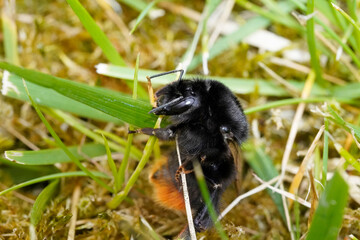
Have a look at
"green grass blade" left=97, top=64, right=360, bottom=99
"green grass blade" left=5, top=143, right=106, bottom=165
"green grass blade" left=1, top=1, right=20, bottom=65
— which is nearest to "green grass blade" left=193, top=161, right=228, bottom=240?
"green grass blade" left=5, top=143, right=106, bottom=165

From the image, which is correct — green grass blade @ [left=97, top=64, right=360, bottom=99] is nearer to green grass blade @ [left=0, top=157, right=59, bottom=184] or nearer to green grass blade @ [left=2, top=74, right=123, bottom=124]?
green grass blade @ [left=2, top=74, right=123, bottom=124]

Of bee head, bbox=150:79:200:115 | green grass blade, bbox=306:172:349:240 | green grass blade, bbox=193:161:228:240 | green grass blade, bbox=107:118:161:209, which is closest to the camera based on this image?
green grass blade, bbox=306:172:349:240

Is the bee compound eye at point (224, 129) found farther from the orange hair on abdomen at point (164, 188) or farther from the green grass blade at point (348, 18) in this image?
the green grass blade at point (348, 18)

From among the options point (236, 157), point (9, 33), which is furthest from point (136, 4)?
point (236, 157)

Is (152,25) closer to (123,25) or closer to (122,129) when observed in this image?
(123,25)

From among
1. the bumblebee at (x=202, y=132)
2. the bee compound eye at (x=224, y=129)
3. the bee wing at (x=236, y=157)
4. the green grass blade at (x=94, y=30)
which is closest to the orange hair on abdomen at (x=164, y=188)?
the bumblebee at (x=202, y=132)

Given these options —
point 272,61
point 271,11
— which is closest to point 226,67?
point 272,61

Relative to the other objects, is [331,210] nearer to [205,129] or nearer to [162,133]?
[205,129]
